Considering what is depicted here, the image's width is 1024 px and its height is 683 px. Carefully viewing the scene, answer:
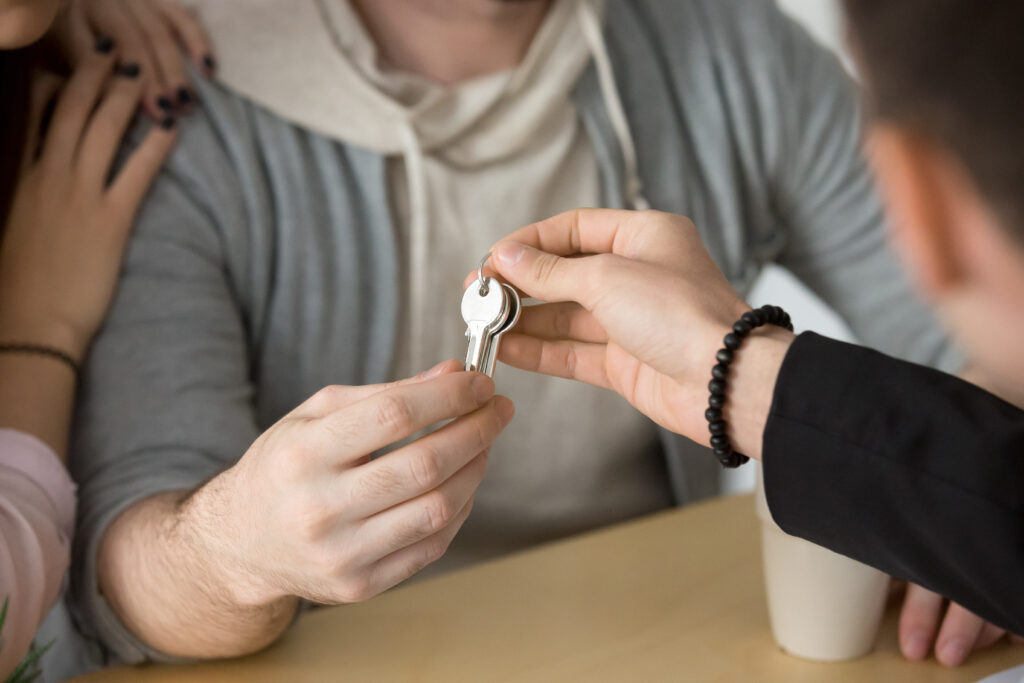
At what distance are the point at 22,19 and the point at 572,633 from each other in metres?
0.58

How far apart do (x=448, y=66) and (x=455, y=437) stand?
2.10 feet

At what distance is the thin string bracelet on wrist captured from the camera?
73 cm

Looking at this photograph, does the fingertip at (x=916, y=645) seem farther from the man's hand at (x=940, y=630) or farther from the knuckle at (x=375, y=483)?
the knuckle at (x=375, y=483)

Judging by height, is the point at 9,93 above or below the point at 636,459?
above

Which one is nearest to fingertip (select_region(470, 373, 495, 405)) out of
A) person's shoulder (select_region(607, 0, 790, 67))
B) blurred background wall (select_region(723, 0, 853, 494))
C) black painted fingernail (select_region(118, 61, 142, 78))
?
black painted fingernail (select_region(118, 61, 142, 78))

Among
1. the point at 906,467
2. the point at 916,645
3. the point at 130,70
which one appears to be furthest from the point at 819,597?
the point at 130,70

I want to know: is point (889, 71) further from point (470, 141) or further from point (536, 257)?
point (470, 141)

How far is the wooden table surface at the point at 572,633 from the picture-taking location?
611 mm

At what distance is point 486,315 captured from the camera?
0.57 metres

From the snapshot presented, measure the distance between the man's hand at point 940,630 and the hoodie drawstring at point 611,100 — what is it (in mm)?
570

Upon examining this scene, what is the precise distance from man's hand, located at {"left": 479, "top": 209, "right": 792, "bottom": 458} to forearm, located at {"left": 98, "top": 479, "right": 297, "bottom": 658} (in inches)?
9.4

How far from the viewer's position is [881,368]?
452mm

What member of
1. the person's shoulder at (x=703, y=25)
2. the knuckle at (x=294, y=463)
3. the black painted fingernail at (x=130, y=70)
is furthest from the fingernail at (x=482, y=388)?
the person's shoulder at (x=703, y=25)

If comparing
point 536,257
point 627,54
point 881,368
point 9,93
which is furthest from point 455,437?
point 627,54
